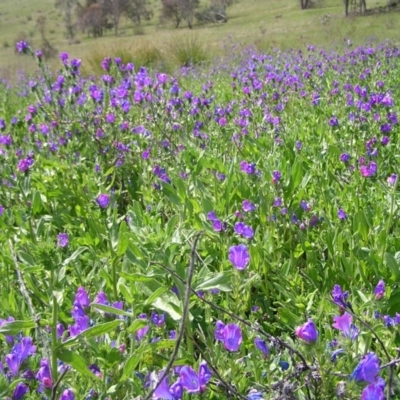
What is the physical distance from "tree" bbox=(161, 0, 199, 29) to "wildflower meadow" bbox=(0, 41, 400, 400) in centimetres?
3565

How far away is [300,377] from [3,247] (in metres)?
1.65

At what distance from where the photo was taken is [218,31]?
90.5ft

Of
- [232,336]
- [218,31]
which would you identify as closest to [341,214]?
[232,336]

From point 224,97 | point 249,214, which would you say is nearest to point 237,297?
point 249,214

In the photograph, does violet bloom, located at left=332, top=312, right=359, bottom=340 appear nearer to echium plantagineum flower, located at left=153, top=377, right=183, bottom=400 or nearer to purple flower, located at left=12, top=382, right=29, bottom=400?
echium plantagineum flower, located at left=153, top=377, right=183, bottom=400

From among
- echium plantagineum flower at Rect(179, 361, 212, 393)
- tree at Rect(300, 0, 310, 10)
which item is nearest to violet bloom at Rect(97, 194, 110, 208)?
echium plantagineum flower at Rect(179, 361, 212, 393)

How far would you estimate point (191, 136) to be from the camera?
3.64 meters

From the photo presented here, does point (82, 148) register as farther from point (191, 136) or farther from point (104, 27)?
point (104, 27)

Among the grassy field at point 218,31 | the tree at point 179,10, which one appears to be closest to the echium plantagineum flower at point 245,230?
the grassy field at point 218,31

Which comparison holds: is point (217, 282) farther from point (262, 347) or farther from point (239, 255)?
point (262, 347)

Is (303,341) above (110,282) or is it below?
above

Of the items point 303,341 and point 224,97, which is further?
point 224,97

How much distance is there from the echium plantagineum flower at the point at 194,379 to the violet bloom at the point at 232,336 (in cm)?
11

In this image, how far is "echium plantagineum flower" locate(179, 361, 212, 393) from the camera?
1129 mm
